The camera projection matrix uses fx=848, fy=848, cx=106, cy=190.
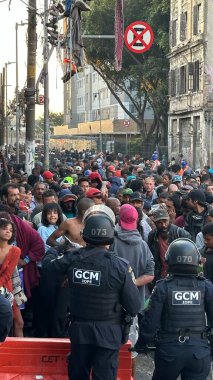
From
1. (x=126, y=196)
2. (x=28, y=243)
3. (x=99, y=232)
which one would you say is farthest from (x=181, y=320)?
(x=126, y=196)

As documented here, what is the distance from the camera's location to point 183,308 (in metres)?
5.77

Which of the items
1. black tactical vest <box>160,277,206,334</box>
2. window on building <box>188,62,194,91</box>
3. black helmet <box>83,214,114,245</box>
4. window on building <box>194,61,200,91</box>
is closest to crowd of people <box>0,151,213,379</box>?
black helmet <box>83,214,114,245</box>

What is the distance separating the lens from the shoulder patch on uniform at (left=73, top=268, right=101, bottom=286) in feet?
18.6

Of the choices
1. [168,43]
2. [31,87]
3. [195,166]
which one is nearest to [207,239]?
[31,87]

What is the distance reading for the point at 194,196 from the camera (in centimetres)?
1058

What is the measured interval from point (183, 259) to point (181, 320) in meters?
0.41

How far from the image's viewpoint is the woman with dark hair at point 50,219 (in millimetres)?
9352

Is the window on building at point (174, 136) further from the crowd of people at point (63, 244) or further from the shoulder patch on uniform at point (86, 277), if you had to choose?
the shoulder patch on uniform at point (86, 277)

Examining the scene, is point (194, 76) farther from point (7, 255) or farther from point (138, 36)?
point (7, 255)

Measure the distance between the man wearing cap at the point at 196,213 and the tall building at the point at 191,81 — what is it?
99.7 feet

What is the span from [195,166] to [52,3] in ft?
73.6

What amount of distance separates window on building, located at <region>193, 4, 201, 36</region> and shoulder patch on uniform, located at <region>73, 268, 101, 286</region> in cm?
3651

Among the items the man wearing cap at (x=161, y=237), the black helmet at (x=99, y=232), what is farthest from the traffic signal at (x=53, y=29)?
the black helmet at (x=99, y=232)

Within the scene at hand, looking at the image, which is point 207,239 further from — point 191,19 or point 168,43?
point 168,43
